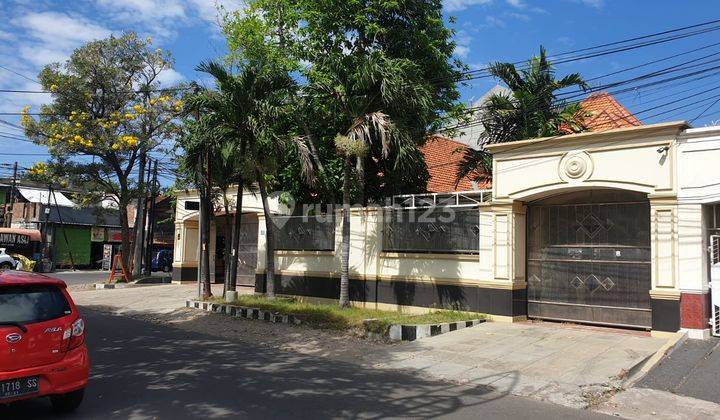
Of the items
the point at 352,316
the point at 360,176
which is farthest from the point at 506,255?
the point at 360,176

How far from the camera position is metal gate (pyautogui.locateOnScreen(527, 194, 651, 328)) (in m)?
11.1

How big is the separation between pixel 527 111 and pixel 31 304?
1221 cm

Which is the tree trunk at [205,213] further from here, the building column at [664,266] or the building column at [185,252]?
the building column at [664,266]

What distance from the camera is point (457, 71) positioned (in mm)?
17000

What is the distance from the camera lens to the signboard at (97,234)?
132 feet

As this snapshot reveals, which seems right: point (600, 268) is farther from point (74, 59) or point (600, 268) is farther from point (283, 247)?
point (74, 59)

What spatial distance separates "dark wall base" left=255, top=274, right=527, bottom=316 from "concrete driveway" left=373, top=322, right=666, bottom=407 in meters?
0.61

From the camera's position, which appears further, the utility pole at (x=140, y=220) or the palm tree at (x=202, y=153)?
the utility pole at (x=140, y=220)

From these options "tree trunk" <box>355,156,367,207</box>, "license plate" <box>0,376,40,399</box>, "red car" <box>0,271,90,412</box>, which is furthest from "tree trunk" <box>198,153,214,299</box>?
"license plate" <box>0,376,40,399</box>

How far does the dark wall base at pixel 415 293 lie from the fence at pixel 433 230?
2.97 feet

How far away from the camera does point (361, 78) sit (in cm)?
1255

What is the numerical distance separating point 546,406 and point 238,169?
9.50m

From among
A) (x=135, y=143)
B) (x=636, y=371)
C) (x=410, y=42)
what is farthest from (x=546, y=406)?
(x=135, y=143)

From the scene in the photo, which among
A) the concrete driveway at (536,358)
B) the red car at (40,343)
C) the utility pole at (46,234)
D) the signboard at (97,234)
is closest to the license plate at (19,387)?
the red car at (40,343)
